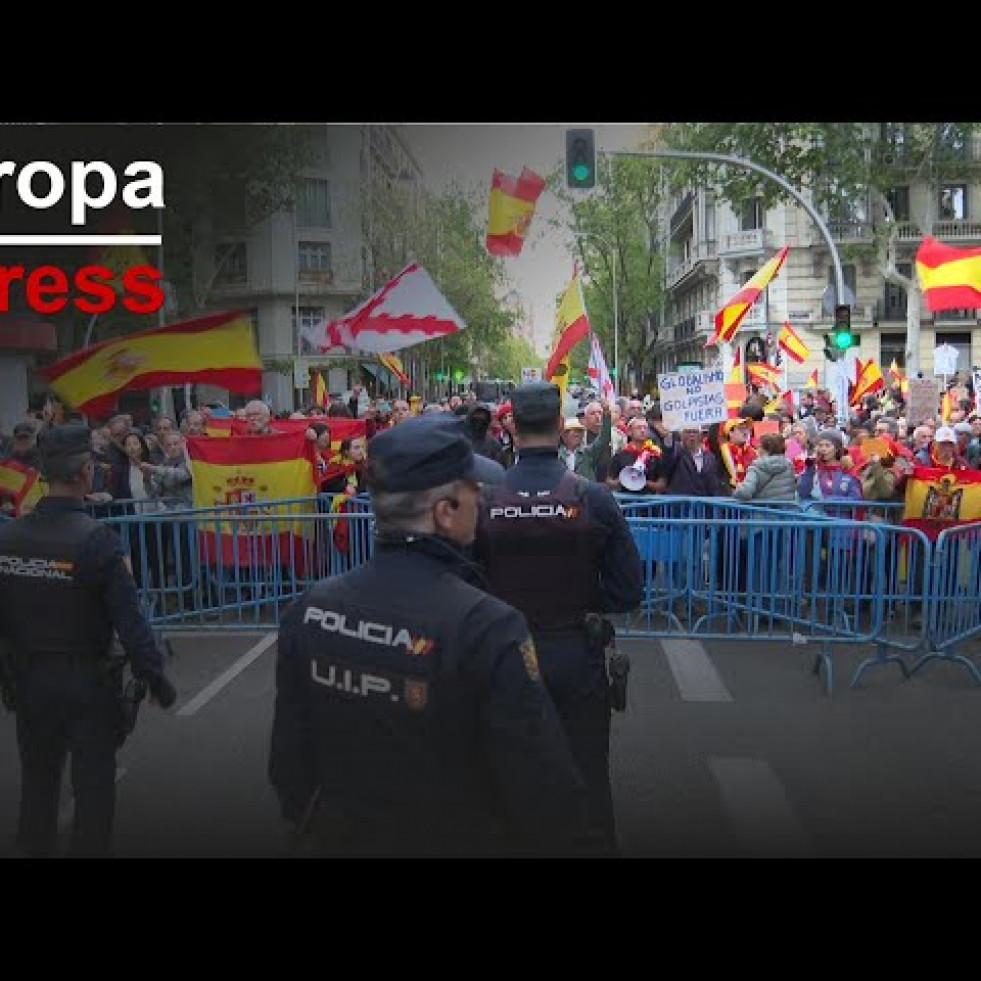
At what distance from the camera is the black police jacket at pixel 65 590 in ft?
12.8

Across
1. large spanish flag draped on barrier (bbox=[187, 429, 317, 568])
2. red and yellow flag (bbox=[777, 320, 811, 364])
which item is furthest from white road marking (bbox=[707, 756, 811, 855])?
red and yellow flag (bbox=[777, 320, 811, 364])

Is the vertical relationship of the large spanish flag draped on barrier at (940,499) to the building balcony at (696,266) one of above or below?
below

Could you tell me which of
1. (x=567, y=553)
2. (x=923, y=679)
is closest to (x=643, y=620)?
(x=923, y=679)

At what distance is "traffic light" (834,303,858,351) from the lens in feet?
50.1

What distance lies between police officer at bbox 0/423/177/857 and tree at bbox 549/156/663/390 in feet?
19.2

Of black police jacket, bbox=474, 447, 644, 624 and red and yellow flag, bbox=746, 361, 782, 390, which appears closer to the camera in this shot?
black police jacket, bbox=474, 447, 644, 624

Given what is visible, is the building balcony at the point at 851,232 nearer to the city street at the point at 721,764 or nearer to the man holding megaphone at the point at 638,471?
the man holding megaphone at the point at 638,471

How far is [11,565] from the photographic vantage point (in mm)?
3938

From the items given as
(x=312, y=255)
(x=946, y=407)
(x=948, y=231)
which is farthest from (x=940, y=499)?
(x=948, y=231)

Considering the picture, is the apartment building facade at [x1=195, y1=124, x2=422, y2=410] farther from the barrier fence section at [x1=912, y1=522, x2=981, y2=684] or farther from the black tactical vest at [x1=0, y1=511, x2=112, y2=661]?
the barrier fence section at [x1=912, y1=522, x2=981, y2=684]

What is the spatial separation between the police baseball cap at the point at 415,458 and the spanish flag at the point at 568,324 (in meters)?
8.60

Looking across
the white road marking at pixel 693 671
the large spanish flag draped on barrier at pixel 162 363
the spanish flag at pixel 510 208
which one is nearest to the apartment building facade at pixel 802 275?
the spanish flag at pixel 510 208

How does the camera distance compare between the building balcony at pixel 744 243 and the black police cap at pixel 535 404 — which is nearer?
the black police cap at pixel 535 404

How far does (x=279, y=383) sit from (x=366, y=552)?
31.2 feet
